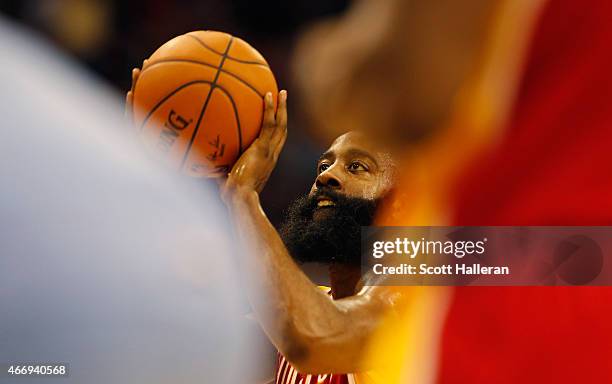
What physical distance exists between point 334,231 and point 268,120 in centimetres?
39

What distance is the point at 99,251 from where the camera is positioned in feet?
7.27

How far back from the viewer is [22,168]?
2.32 metres

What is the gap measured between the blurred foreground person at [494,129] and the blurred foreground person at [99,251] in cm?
172

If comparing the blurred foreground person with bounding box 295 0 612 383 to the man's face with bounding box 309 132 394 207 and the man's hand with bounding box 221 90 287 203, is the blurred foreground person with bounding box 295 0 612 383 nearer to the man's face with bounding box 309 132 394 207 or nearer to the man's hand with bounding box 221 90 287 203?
the man's hand with bounding box 221 90 287 203

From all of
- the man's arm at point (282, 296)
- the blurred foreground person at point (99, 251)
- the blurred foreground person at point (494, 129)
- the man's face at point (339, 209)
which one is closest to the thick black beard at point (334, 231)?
the man's face at point (339, 209)

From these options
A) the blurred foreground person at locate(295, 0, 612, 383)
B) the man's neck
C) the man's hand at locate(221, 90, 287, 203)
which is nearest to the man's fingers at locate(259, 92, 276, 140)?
the man's hand at locate(221, 90, 287, 203)

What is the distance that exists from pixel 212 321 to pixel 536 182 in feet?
6.59

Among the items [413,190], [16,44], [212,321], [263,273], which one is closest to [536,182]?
[413,190]

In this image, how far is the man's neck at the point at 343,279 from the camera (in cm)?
131

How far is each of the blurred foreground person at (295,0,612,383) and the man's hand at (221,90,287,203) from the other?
0.70 metres

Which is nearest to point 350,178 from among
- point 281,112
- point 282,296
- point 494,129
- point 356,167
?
point 356,167

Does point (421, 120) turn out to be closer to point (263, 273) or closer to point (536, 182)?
point (536, 182)

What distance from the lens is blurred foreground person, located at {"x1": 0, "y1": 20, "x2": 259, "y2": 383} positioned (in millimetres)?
2045

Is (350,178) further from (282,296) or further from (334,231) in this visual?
(282,296)
